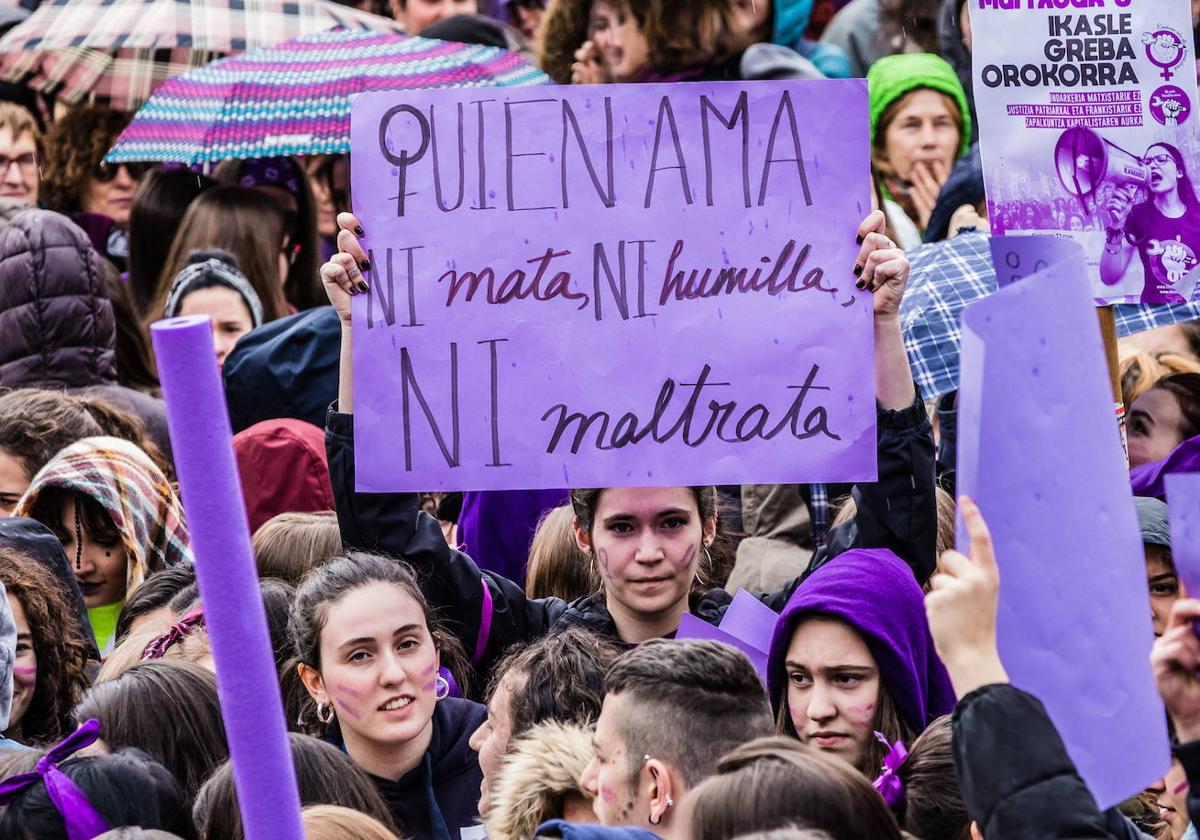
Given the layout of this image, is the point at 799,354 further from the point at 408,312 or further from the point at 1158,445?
the point at 1158,445

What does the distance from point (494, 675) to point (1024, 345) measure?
83.3 inches

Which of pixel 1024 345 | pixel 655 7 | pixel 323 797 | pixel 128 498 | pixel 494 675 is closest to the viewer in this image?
pixel 1024 345

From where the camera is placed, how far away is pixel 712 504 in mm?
4848

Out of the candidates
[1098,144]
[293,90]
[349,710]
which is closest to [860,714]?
[349,710]

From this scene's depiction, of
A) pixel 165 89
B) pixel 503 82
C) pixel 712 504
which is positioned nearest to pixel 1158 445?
pixel 712 504

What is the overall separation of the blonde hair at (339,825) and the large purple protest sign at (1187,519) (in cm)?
139

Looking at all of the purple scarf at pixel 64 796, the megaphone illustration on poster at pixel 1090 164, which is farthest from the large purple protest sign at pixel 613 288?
the purple scarf at pixel 64 796

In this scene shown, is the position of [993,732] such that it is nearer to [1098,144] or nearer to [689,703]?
[689,703]

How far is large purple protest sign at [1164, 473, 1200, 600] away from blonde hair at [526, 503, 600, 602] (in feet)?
8.34

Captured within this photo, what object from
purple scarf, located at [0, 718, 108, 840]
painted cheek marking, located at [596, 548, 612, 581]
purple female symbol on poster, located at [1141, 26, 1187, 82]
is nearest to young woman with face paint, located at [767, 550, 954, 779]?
painted cheek marking, located at [596, 548, 612, 581]

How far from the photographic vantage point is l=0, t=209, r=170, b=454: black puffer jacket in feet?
21.0

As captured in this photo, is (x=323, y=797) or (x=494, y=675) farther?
(x=494, y=675)

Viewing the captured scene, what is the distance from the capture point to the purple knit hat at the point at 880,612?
418 cm

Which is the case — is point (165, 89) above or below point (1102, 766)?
above
